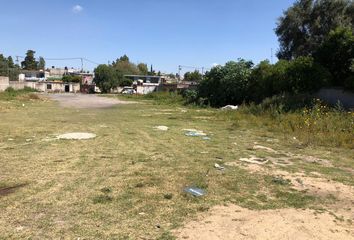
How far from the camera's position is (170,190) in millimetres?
5426

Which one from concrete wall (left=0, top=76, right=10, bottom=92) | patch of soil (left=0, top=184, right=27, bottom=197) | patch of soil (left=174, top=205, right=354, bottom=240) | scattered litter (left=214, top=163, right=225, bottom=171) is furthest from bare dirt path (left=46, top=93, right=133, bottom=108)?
patch of soil (left=174, top=205, right=354, bottom=240)

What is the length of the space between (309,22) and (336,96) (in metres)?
17.5

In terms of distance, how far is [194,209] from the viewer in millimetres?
4688

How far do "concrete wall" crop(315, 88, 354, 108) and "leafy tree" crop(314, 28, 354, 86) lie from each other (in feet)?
2.27

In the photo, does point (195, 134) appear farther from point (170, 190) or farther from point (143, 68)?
point (143, 68)

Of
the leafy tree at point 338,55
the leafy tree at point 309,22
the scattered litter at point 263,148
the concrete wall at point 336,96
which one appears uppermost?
the leafy tree at point 309,22

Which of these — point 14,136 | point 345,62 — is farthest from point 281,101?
point 14,136

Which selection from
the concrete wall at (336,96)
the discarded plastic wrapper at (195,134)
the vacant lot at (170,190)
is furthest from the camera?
the concrete wall at (336,96)

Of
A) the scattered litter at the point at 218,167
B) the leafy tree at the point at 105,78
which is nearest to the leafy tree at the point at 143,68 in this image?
the leafy tree at the point at 105,78

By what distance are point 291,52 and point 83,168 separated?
100 feet

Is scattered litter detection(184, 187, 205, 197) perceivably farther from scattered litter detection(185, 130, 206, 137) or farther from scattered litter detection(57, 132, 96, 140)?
scattered litter detection(185, 130, 206, 137)

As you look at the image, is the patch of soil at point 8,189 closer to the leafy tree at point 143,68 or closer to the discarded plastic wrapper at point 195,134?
the discarded plastic wrapper at point 195,134

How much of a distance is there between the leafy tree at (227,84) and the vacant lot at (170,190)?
1607cm

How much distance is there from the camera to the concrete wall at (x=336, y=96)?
16388mm
